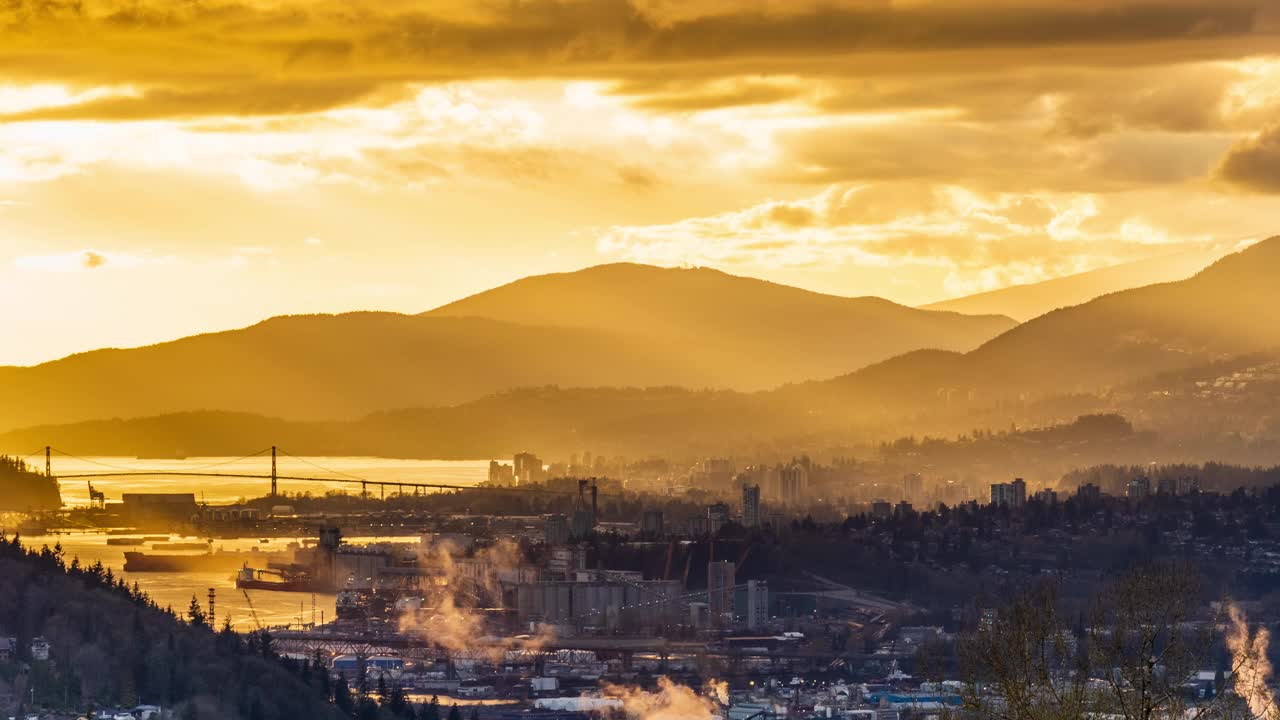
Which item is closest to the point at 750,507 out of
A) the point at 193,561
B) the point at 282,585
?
the point at 193,561

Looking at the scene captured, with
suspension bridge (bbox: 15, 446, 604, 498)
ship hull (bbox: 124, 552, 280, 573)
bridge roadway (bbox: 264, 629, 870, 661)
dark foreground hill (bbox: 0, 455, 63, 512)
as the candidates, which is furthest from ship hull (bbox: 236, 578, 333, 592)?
suspension bridge (bbox: 15, 446, 604, 498)

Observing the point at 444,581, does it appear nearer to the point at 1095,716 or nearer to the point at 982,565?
the point at 982,565

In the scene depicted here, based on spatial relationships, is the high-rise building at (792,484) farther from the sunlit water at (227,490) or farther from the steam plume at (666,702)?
the steam plume at (666,702)

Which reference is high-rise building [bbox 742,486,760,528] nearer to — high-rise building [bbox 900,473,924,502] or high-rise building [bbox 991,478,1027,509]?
high-rise building [bbox 991,478,1027,509]

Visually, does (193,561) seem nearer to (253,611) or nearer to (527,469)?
(253,611)

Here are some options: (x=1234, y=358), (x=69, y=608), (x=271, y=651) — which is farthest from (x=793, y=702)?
(x=1234, y=358)

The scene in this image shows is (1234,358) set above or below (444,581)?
above

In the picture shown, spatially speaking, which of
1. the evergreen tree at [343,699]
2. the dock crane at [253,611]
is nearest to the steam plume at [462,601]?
the dock crane at [253,611]
